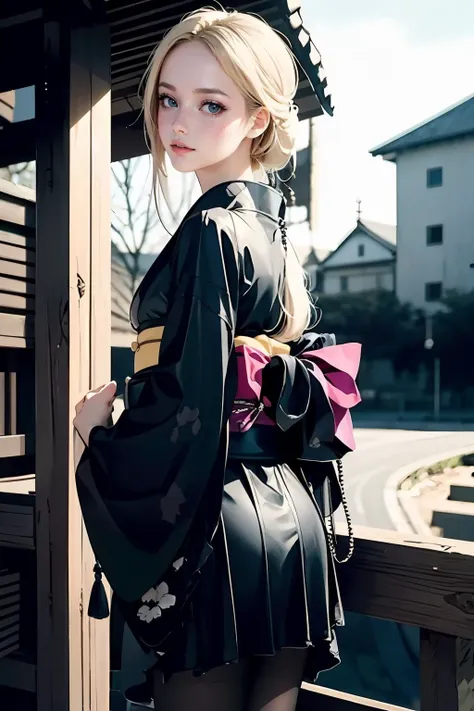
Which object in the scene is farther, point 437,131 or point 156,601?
point 437,131

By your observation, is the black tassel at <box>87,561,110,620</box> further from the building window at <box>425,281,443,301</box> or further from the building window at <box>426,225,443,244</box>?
the building window at <box>426,225,443,244</box>

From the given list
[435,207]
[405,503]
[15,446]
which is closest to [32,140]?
[15,446]

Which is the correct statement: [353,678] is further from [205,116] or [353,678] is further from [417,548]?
[205,116]

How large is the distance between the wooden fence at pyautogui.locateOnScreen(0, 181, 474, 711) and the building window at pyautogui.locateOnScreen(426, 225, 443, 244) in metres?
28.8

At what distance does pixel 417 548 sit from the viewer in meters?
1.49

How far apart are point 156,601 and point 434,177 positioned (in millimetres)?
31307

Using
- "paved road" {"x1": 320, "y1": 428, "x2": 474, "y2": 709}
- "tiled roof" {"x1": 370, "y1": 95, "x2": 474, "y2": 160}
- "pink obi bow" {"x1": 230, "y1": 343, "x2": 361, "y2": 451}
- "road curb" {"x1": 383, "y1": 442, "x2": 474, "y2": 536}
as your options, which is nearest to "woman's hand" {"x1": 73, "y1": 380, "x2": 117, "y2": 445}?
"pink obi bow" {"x1": 230, "y1": 343, "x2": 361, "y2": 451}

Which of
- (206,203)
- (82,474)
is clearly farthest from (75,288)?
(82,474)

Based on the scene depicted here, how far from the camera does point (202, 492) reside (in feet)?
3.76

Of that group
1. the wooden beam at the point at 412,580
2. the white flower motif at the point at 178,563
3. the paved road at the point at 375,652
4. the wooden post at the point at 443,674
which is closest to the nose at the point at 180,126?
the white flower motif at the point at 178,563

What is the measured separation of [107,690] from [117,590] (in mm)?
1045

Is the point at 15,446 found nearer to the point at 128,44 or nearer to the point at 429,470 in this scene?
the point at 128,44

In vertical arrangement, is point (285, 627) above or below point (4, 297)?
below

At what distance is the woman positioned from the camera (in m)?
1.16
